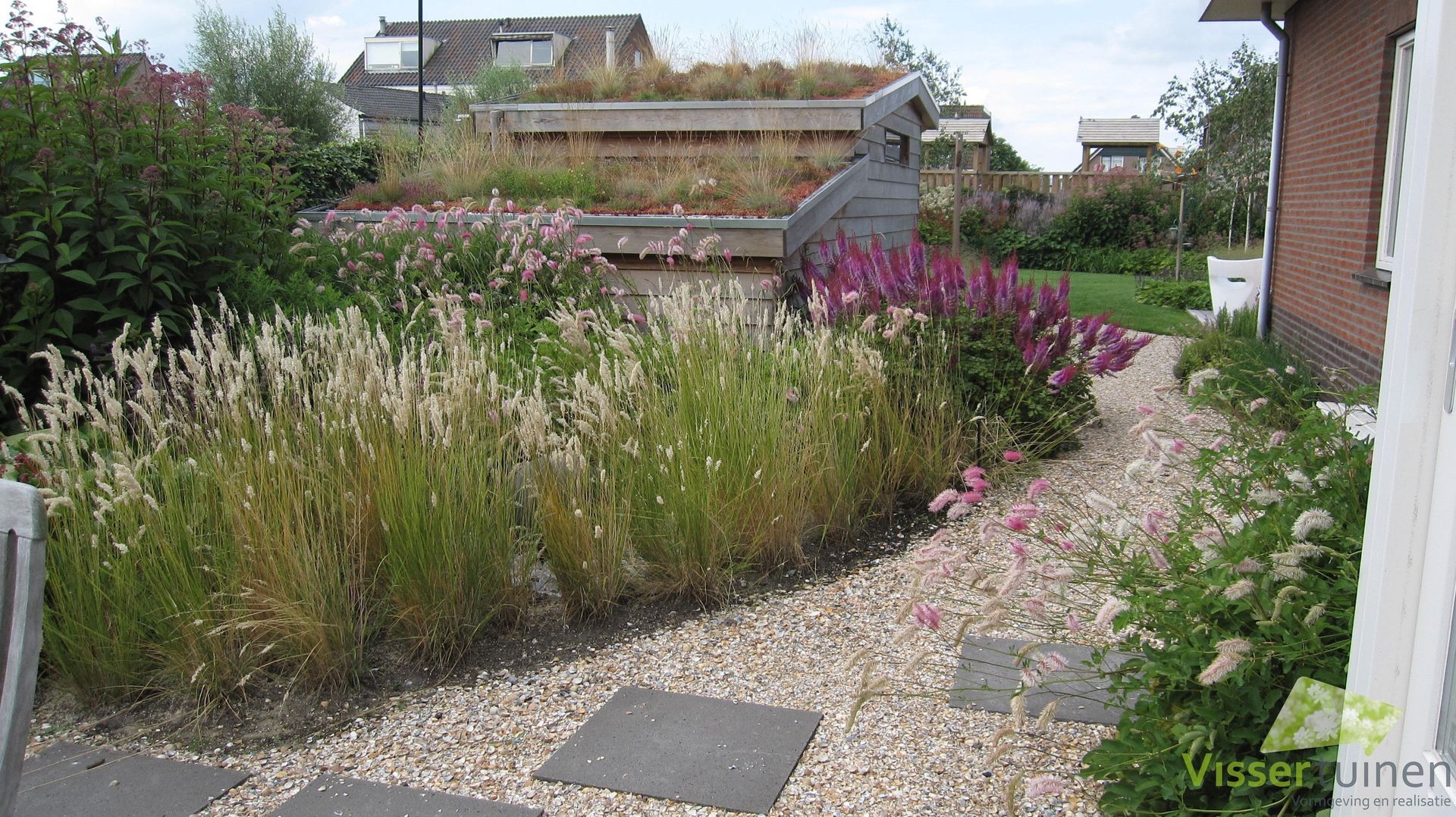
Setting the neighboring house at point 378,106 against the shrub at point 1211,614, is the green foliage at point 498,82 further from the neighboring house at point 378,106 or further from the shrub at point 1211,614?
the shrub at point 1211,614

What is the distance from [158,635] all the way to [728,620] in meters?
1.70

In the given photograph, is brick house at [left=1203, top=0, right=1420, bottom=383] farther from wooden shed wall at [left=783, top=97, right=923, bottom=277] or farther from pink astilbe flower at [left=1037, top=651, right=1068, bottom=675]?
pink astilbe flower at [left=1037, top=651, right=1068, bottom=675]

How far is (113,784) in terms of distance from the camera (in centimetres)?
246

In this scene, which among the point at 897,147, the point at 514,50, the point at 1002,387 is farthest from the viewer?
the point at 514,50

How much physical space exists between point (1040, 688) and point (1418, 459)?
3.95 feet

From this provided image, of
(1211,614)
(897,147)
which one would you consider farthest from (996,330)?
(897,147)

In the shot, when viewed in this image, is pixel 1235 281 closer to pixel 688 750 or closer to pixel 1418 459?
pixel 688 750

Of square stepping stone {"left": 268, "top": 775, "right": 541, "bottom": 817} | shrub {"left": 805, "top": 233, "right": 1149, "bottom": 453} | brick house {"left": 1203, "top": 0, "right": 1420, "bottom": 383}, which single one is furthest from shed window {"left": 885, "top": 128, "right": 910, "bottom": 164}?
square stepping stone {"left": 268, "top": 775, "right": 541, "bottom": 817}

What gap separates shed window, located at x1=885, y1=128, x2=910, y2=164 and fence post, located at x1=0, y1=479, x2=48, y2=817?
900 cm

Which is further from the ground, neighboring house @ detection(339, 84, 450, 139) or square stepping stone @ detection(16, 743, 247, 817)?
neighboring house @ detection(339, 84, 450, 139)

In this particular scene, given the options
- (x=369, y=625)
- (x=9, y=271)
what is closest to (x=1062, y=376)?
(x=369, y=625)

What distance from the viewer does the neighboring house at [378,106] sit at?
29.0 metres

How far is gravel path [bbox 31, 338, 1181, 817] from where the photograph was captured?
2322mm

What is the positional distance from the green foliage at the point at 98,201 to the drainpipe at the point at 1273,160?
8207mm
